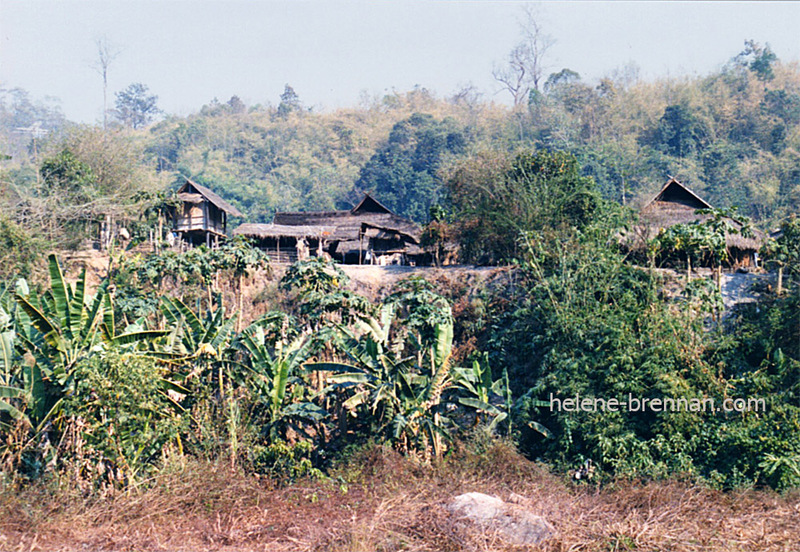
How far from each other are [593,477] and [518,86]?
41.6 m

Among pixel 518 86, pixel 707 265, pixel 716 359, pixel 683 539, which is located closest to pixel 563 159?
pixel 707 265

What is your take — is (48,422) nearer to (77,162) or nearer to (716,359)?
(716,359)

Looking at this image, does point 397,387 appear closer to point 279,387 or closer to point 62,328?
point 279,387

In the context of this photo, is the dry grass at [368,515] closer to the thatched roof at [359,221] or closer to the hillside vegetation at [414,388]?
the hillside vegetation at [414,388]

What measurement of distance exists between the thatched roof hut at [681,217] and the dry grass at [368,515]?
25.8 ft

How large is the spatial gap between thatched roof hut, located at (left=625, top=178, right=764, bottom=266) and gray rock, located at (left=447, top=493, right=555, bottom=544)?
9036mm

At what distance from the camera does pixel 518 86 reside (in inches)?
1913

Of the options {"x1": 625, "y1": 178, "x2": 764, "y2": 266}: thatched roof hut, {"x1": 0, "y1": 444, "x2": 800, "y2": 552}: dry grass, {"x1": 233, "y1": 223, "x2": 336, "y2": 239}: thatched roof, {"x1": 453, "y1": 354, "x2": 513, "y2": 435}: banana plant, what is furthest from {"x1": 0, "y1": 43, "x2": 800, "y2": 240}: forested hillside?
{"x1": 0, "y1": 444, "x2": 800, "y2": 552}: dry grass

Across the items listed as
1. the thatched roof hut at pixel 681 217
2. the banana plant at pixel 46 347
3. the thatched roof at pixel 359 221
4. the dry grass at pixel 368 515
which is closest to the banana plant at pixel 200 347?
the banana plant at pixel 46 347

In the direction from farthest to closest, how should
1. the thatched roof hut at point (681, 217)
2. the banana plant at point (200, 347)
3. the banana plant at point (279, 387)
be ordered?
1. the thatched roof hut at point (681, 217)
2. the banana plant at point (200, 347)
3. the banana plant at point (279, 387)

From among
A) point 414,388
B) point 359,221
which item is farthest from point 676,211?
point 414,388

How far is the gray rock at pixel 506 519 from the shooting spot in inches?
305

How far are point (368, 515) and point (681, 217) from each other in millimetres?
12863

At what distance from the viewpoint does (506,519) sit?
25.8 feet
